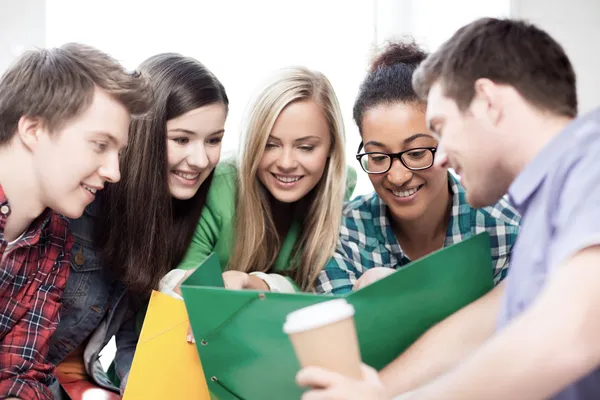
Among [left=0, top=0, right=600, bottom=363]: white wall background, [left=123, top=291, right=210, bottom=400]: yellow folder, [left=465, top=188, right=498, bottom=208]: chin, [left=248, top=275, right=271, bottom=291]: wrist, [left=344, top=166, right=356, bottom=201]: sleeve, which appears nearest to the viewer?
[left=465, top=188, right=498, bottom=208]: chin

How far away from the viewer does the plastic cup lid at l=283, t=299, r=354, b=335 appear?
71 centimetres

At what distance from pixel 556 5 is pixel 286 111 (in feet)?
4.11

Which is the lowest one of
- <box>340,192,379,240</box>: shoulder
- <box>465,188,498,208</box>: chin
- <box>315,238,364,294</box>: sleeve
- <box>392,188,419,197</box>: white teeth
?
<box>315,238,364,294</box>: sleeve

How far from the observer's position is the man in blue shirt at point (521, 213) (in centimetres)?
65

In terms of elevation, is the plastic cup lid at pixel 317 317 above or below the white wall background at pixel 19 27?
below

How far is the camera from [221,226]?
1741 mm

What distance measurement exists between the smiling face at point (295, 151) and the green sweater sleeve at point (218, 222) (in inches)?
4.4

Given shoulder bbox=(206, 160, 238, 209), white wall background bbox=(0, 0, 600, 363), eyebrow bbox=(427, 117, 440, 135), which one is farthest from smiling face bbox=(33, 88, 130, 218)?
white wall background bbox=(0, 0, 600, 363)

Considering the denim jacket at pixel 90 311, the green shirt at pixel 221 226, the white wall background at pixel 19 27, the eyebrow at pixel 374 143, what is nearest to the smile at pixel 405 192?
the eyebrow at pixel 374 143

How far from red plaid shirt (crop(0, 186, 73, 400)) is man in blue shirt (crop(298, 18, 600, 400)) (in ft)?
2.23

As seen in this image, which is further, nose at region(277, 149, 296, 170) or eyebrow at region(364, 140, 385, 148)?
nose at region(277, 149, 296, 170)

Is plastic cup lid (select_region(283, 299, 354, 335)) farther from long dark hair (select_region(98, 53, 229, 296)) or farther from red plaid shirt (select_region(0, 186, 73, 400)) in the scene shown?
long dark hair (select_region(98, 53, 229, 296))

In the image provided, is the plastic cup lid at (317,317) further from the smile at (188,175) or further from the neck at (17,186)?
the smile at (188,175)

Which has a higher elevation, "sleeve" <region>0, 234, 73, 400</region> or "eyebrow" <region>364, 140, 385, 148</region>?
"eyebrow" <region>364, 140, 385, 148</region>
